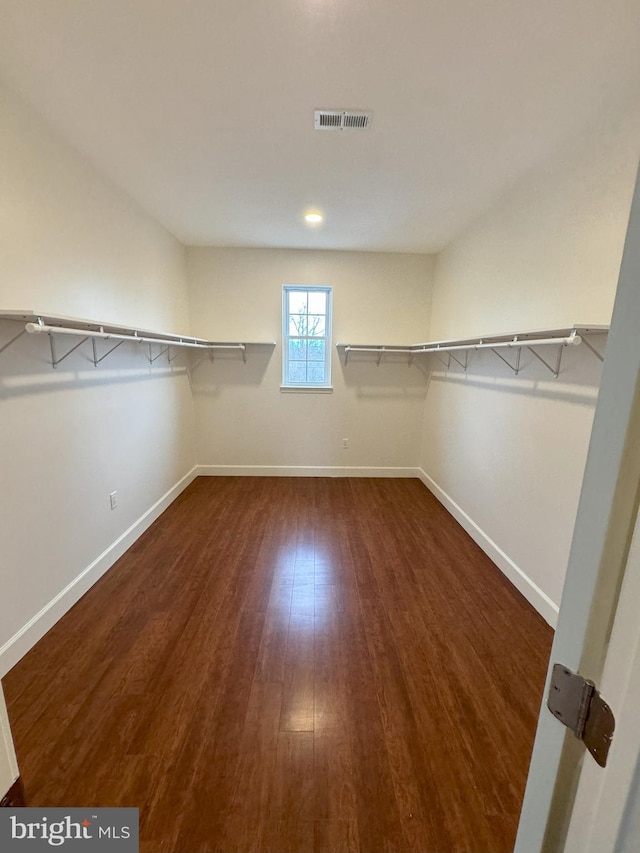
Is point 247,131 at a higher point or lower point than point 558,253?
higher

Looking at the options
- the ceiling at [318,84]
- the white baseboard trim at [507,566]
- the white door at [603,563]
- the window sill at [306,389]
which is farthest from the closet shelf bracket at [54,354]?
the white baseboard trim at [507,566]

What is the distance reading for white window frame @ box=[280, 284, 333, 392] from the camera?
12.9 feet

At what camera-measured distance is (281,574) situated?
2379mm

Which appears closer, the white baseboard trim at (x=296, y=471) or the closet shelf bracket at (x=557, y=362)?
the closet shelf bracket at (x=557, y=362)

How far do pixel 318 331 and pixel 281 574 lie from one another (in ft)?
9.00

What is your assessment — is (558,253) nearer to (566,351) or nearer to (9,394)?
(566,351)

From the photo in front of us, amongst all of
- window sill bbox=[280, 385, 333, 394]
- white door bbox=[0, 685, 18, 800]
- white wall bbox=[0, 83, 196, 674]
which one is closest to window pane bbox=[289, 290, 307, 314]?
window sill bbox=[280, 385, 333, 394]

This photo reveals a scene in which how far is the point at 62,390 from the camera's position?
1.95 m

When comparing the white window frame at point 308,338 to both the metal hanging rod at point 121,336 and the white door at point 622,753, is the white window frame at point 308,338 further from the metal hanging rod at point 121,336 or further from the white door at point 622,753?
the white door at point 622,753

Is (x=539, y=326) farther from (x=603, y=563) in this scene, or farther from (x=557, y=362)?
(x=603, y=563)

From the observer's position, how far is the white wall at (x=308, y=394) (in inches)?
152

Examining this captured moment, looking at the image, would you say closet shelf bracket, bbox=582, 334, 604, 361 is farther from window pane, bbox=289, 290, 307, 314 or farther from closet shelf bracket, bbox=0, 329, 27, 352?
window pane, bbox=289, 290, 307, 314

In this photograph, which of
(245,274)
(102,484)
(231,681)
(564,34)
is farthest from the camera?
(245,274)

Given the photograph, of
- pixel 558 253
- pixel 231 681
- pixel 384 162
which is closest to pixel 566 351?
pixel 558 253
